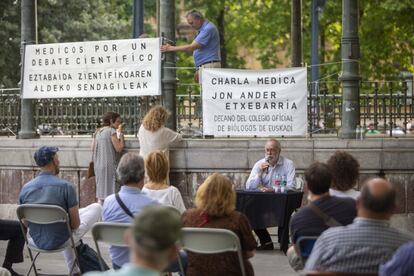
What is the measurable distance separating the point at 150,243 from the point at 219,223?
3.71 metres

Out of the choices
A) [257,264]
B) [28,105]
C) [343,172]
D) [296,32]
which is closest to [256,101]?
[257,264]

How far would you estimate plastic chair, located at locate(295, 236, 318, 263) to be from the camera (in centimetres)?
796

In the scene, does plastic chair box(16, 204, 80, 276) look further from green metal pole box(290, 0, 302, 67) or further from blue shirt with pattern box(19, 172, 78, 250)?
green metal pole box(290, 0, 302, 67)

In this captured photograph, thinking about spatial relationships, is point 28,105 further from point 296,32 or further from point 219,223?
point 219,223

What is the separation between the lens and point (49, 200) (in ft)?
34.0

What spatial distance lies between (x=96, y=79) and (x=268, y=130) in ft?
8.81

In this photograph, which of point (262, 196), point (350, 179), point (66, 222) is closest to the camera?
point (350, 179)

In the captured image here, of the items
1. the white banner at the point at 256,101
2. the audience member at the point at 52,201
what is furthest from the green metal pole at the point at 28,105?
the audience member at the point at 52,201

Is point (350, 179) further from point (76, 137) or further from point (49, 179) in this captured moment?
point (76, 137)

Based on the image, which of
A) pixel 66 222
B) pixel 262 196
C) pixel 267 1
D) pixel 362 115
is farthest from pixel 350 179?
pixel 267 1

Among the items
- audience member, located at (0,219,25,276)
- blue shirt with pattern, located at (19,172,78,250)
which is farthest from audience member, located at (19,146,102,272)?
audience member, located at (0,219,25,276)

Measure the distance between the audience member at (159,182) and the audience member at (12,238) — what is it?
1.73 m

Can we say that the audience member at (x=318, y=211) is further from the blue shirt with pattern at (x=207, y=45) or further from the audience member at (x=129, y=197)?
the blue shirt with pattern at (x=207, y=45)

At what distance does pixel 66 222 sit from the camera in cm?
984
